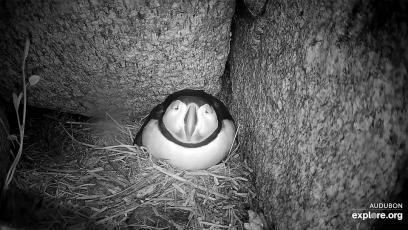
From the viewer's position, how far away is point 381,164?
114cm

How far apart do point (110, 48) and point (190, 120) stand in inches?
32.7

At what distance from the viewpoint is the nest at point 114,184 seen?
1824mm

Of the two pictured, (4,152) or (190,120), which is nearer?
(4,152)

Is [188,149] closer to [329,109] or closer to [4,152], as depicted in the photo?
[329,109]

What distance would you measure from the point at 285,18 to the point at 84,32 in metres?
1.42

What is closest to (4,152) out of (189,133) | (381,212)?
(189,133)

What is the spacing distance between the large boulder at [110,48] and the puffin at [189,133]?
0.93 feet

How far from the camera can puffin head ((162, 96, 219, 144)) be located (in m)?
2.10

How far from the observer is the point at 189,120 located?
6.81ft

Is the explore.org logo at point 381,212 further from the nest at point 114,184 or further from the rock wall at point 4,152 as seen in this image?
the rock wall at point 4,152

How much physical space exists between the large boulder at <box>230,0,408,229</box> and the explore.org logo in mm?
26

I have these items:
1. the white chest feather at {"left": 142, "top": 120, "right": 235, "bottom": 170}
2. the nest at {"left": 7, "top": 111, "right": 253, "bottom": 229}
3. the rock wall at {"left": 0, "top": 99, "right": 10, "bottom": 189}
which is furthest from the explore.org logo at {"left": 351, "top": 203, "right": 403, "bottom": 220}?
the rock wall at {"left": 0, "top": 99, "right": 10, "bottom": 189}

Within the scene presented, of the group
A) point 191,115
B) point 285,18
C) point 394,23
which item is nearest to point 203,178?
point 191,115

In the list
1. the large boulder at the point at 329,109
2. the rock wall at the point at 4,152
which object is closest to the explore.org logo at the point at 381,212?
the large boulder at the point at 329,109
